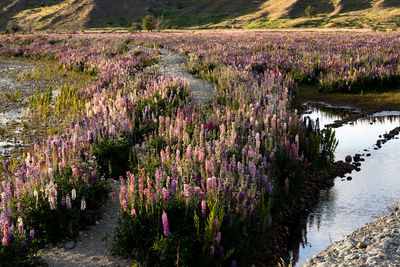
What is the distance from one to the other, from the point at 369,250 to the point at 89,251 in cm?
326

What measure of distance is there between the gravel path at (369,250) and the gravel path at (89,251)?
2345mm

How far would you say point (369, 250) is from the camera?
3.96 metres

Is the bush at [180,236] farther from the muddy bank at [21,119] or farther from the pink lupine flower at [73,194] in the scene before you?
the muddy bank at [21,119]

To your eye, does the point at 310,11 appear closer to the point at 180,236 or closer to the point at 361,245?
the point at 361,245

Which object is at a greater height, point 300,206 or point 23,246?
point 23,246

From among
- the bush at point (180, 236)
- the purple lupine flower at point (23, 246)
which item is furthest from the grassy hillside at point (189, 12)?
the purple lupine flower at point (23, 246)

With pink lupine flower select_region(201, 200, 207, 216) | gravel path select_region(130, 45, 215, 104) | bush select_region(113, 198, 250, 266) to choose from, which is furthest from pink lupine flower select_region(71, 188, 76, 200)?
gravel path select_region(130, 45, 215, 104)

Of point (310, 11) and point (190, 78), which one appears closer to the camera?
point (190, 78)

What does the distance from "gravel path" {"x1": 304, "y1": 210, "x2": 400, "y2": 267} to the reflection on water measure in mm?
754

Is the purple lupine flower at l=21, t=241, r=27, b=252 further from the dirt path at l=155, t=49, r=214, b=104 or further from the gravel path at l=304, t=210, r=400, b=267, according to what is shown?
the dirt path at l=155, t=49, r=214, b=104

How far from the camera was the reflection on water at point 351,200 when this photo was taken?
547cm

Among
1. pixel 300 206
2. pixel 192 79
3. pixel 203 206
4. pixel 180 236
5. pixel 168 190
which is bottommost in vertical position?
pixel 300 206

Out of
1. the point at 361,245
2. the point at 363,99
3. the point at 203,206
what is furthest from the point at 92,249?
the point at 363,99

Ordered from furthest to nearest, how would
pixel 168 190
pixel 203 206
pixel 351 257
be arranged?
pixel 168 190
pixel 203 206
pixel 351 257
